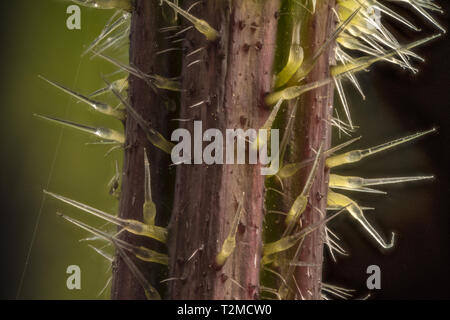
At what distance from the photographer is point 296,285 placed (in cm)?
48

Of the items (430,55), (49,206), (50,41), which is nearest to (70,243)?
(49,206)

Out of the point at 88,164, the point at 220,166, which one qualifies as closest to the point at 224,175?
the point at 220,166

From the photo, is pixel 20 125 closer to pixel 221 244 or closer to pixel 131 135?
pixel 131 135

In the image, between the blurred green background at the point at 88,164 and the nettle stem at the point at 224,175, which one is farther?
the blurred green background at the point at 88,164

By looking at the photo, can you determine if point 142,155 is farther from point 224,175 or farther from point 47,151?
point 47,151

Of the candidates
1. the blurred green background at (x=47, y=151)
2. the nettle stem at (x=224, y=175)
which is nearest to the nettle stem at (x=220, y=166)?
the nettle stem at (x=224, y=175)

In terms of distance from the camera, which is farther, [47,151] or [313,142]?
[47,151]

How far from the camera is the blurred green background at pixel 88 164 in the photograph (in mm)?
749

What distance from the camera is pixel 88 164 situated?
78 cm

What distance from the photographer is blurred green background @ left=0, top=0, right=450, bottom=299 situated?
0.75 meters

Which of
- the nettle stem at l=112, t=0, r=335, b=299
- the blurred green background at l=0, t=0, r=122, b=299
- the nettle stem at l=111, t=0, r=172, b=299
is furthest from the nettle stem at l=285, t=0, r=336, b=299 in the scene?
the blurred green background at l=0, t=0, r=122, b=299

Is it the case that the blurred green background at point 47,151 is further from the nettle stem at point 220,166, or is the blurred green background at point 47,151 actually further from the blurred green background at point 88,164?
the nettle stem at point 220,166

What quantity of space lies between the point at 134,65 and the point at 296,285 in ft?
0.76
